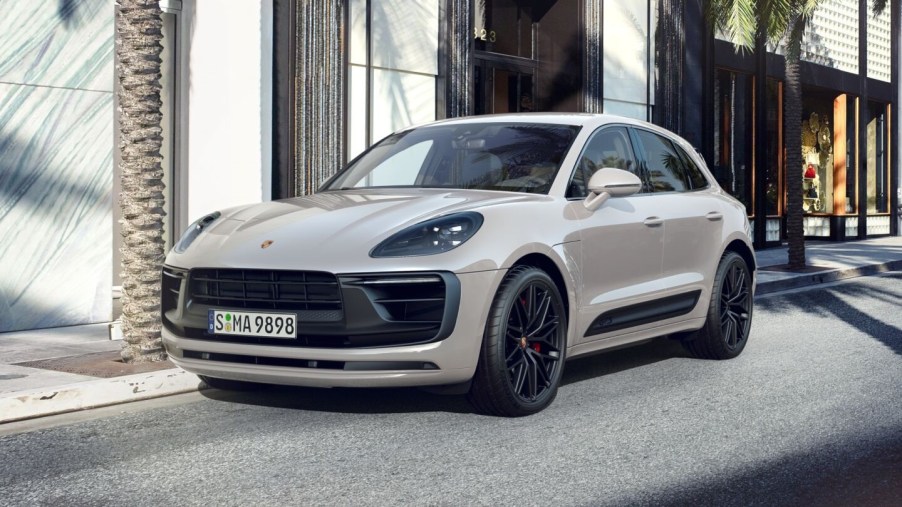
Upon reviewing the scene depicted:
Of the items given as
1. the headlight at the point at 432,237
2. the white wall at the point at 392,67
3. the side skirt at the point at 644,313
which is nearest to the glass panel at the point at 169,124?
the white wall at the point at 392,67

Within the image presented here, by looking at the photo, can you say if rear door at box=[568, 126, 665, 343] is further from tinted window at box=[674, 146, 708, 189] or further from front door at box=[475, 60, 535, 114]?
front door at box=[475, 60, 535, 114]

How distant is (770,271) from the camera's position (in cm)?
1641

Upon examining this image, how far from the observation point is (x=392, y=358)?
539 cm

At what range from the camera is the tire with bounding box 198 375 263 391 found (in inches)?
256

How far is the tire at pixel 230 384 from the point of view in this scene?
6.51m

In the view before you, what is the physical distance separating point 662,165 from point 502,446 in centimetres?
309

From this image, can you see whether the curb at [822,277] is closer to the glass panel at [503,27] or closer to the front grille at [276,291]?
the glass panel at [503,27]

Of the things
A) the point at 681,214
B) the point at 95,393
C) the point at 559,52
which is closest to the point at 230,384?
the point at 95,393

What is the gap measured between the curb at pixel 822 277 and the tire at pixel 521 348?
27.8 ft

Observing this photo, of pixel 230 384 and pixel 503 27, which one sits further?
pixel 503 27

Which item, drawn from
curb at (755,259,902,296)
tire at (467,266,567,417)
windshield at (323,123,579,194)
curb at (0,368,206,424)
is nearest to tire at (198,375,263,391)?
curb at (0,368,206,424)

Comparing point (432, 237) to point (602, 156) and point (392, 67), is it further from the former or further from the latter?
point (392, 67)

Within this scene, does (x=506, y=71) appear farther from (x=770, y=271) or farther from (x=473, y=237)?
(x=473, y=237)

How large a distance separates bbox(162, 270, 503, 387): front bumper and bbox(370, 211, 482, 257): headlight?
0.20 metres
